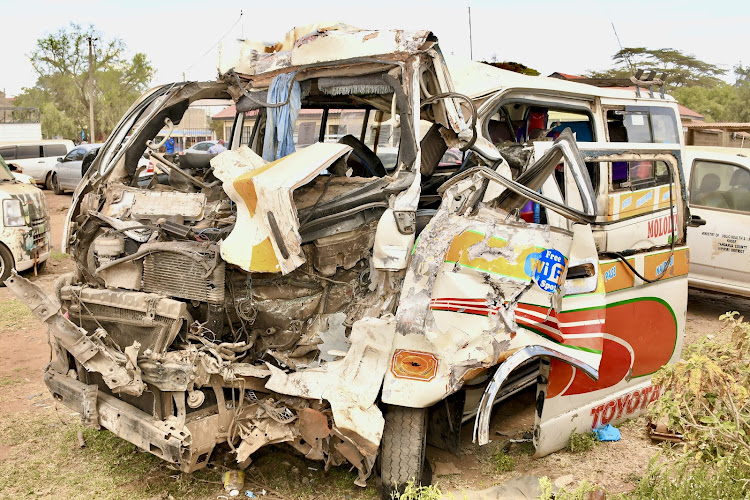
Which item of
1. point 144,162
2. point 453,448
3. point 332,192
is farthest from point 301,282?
point 144,162

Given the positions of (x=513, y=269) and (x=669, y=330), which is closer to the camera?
(x=513, y=269)

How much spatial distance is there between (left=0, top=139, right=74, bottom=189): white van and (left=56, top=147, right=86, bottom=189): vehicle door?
1.08 meters

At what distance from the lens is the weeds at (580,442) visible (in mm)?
4391

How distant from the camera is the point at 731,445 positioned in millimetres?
3166

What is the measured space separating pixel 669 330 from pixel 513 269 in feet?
6.26

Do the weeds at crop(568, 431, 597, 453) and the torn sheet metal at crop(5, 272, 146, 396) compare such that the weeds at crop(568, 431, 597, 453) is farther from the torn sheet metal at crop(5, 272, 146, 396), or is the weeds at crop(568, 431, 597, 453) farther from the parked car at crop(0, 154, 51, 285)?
the parked car at crop(0, 154, 51, 285)

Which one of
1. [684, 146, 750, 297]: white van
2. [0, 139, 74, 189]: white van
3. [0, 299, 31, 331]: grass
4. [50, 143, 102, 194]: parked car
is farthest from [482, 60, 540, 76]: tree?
[0, 139, 74, 189]: white van

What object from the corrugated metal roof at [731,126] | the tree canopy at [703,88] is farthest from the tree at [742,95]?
the corrugated metal roof at [731,126]

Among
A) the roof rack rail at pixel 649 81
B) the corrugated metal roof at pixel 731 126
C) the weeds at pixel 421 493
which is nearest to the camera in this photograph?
the weeds at pixel 421 493

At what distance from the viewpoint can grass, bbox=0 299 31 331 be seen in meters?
7.68

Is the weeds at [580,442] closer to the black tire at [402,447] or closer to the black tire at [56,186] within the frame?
the black tire at [402,447]

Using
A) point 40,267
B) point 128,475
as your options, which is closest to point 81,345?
point 128,475

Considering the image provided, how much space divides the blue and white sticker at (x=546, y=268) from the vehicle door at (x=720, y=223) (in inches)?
205

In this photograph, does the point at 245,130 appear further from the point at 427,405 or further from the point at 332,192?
the point at 427,405
